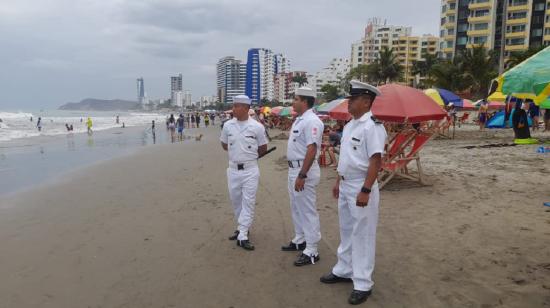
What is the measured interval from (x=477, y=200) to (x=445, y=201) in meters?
0.46

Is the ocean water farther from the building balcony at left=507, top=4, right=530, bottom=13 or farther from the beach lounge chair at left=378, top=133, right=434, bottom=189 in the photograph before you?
the building balcony at left=507, top=4, right=530, bottom=13

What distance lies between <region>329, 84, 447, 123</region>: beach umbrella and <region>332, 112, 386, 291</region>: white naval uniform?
3.39 meters

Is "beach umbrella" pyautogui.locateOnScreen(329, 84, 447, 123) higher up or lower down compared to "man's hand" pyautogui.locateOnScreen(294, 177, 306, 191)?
higher up

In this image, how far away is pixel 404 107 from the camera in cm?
618

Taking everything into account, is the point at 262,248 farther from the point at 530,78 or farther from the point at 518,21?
the point at 518,21

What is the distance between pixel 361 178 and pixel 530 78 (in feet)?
6.52

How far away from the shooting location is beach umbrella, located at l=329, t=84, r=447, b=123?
20.1 ft

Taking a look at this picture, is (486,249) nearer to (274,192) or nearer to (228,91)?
(274,192)

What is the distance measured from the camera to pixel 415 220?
5.03m

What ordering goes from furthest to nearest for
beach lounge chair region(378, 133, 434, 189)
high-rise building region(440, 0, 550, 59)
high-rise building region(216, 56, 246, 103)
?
high-rise building region(216, 56, 246, 103), high-rise building region(440, 0, 550, 59), beach lounge chair region(378, 133, 434, 189)

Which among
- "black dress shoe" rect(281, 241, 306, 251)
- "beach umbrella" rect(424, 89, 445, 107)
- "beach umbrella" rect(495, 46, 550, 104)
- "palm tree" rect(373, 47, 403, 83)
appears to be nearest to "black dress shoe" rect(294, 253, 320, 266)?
"black dress shoe" rect(281, 241, 306, 251)

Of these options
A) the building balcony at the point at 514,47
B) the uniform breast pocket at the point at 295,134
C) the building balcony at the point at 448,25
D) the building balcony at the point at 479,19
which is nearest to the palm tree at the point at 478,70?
the building balcony at the point at 514,47

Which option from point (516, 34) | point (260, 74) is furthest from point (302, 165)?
point (260, 74)

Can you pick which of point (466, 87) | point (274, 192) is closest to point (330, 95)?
point (466, 87)
